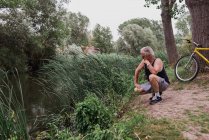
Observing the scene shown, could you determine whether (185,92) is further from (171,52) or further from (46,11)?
(46,11)

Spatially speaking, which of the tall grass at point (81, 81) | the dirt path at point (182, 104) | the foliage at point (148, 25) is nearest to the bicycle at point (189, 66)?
the dirt path at point (182, 104)

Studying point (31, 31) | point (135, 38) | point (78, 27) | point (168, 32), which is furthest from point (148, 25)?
point (168, 32)

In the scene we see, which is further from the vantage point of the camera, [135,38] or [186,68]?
[135,38]

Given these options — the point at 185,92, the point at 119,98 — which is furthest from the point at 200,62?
the point at 119,98

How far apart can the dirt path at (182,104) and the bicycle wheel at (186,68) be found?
1.28ft

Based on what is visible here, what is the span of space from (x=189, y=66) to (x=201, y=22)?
1.34 m

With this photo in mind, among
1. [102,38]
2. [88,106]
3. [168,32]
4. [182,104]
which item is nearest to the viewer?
[88,106]

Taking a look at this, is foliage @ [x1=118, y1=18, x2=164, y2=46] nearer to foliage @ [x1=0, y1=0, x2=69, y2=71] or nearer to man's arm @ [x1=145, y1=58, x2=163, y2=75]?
foliage @ [x1=0, y1=0, x2=69, y2=71]

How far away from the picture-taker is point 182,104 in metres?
7.77

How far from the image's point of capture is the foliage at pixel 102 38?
48.7 m

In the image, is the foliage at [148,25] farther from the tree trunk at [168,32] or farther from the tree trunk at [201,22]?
the tree trunk at [201,22]

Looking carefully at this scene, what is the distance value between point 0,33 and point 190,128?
22.0 metres

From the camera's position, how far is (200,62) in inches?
421

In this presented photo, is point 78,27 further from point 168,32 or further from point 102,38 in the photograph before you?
point 168,32
